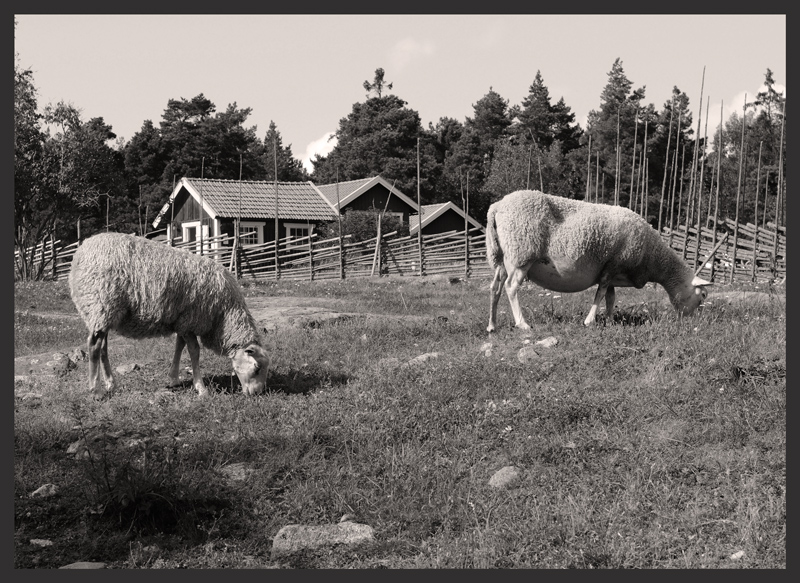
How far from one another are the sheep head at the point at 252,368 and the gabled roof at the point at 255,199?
26581 mm

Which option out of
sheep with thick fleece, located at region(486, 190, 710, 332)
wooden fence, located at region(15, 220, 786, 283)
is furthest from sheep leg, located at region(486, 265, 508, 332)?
wooden fence, located at region(15, 220, 786, 283)

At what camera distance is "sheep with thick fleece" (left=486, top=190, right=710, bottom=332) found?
11.4 metres

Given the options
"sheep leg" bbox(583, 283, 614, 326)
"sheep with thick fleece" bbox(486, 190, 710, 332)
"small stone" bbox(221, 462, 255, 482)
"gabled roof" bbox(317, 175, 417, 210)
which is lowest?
"small stone" bbox(221, 462, 255, 482)

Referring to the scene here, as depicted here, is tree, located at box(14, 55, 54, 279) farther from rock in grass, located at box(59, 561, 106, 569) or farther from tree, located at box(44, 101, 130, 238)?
rock in grass, located at box(59, 561, 106, 569)

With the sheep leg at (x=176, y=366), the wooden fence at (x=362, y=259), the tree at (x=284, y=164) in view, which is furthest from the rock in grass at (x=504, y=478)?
the tree at (x=284, y=164)

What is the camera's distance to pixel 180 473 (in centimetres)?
659

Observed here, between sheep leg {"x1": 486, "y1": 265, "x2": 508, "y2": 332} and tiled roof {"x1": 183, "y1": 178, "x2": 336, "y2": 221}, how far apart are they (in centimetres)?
2477

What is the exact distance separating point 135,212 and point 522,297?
110 feet

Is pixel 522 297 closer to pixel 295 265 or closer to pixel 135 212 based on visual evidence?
pixel 295 265

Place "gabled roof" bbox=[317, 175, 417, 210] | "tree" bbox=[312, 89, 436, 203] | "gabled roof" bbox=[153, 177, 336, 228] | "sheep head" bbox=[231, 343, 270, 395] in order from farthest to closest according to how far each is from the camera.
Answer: "tree" bbox=[312, 89, 436, 203]
"gabled roof" bbox=[317, 175, 417, 210]
"gabled roof" bbox=[153, 177, 336, 228]
"sheep head" bbox=[231, 343, 270, 395]

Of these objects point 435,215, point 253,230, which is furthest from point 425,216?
point 253,230

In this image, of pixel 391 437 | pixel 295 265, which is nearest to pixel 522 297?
pixel 391 437

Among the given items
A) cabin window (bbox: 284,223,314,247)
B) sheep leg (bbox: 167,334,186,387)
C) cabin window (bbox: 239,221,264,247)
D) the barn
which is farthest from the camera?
cabin window (bbox: 284,223,314,247)

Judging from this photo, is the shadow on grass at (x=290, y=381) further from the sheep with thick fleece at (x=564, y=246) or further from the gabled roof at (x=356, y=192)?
the gabled roof at (x=356, y=192)
